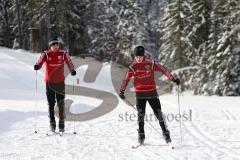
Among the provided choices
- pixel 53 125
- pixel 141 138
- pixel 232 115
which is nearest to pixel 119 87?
pixel 232 115

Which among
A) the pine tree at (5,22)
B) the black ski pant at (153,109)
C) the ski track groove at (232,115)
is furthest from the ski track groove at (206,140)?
the pine tree at (5,22)

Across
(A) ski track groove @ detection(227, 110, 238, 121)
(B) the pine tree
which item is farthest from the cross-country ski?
(B) the pine tree

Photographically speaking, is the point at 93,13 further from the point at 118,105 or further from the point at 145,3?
Result: the point at 118,105

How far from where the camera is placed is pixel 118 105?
65.5 ft

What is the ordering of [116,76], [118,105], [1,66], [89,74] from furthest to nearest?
1. [116,76]
2. [89,74]
3. [1,66]
4. [118,105]

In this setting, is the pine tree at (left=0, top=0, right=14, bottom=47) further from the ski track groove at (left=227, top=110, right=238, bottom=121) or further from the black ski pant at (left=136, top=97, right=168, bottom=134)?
the black ski pant at (left=136, top=97, right=168, bottom=134)

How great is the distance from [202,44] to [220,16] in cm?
416

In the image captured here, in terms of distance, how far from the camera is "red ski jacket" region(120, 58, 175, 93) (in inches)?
422

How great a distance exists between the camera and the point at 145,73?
10750 mm

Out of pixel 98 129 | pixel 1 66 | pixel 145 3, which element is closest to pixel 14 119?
pixel 98 129

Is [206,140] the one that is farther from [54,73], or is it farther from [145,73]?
[54,73]

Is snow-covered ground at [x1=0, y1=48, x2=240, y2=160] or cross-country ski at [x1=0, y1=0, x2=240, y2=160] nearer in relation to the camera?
snow-covered ground at [x1=0, y1=48, x2=240, y2=160]

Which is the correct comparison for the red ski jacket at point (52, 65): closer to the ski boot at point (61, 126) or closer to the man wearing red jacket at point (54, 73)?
the man wearing red jacket at point (54, 73)

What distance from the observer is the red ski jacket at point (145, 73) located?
35.2 ft
